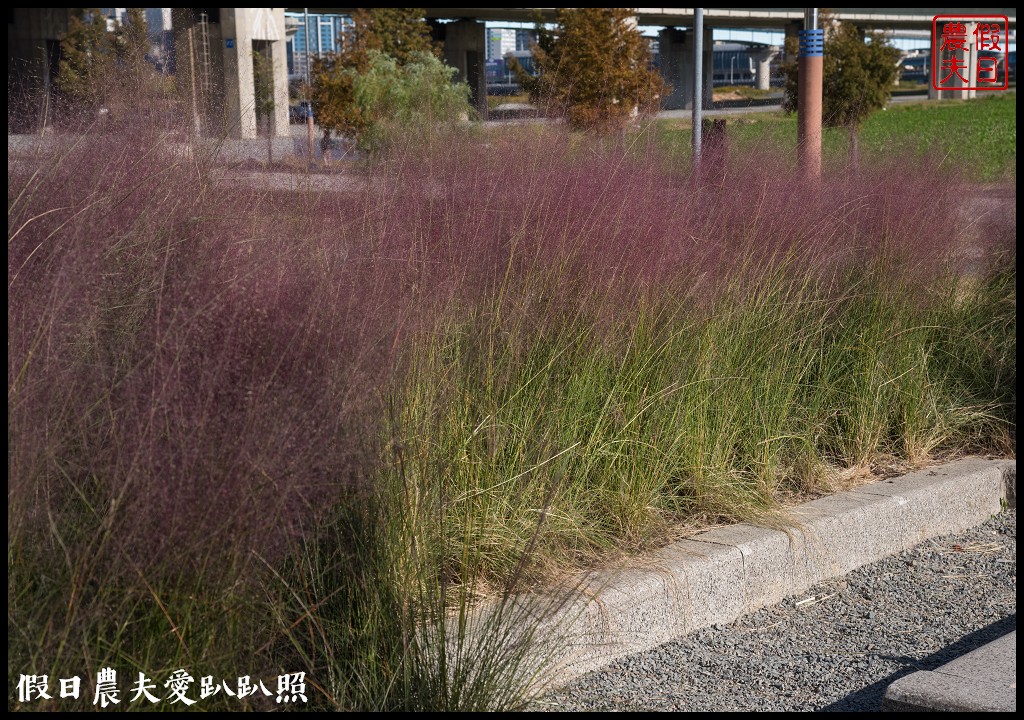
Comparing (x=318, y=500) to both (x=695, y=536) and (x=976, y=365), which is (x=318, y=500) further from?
(x=976, y=365)

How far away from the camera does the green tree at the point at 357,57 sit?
12.5 metres

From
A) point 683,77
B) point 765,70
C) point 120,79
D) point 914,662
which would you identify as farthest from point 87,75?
point 765,70

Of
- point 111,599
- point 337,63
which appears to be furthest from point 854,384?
point 337,63

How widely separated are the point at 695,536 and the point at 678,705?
78 cm

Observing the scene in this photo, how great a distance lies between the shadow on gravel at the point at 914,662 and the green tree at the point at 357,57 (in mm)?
7607

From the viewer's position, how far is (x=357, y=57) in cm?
1744

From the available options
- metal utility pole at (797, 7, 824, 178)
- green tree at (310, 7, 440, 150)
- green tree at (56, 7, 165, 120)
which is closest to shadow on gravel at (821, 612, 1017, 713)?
green tree at (56, 7, 165, 120)

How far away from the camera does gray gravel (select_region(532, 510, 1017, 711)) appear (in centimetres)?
289

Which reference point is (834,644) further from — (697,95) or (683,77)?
(683,77)

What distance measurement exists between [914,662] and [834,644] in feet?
0.73

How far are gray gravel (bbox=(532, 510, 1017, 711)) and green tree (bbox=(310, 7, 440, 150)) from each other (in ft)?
23.6

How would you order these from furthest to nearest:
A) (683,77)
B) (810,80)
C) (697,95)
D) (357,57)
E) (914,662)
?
(357,57)
(683,77)
(810,80)
(697,95)
(914,662)

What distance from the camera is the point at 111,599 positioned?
202cm

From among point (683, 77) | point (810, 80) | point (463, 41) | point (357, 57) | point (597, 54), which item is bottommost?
point (810, 80)
